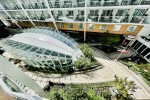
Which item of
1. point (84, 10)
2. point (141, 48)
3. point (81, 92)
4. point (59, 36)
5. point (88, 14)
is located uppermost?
point (84, 10)

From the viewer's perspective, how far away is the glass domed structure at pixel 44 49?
2336cm

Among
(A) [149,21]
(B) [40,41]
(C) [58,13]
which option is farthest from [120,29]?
(B) [40,41]

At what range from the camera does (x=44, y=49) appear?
24.1m

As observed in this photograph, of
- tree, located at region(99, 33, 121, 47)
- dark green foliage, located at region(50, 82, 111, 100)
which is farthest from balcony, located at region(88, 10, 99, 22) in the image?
dark green foliage, located at region(50, 82, 111, 100)

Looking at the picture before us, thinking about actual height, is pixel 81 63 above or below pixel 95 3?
below

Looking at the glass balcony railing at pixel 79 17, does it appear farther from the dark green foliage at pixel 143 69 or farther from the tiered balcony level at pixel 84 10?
the dark green foliage at pixel 143 69

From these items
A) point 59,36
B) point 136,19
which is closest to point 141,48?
point 136,19

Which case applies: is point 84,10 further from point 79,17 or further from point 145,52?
point 145,52

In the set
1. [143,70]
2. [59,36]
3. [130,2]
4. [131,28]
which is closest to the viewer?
[143,70]

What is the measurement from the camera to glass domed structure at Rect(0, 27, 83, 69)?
2336 cm

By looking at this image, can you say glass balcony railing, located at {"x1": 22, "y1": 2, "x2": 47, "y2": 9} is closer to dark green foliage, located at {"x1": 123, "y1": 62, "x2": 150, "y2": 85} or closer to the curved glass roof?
the curved glass roof

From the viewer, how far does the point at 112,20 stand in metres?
27.5

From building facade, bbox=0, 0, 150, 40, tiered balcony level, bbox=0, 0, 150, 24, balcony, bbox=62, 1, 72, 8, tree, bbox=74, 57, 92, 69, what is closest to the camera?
tree, bbox=74, 57, 92, 69

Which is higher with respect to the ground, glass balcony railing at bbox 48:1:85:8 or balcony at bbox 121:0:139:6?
balcony at bbox 121:0:139:6
